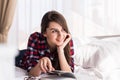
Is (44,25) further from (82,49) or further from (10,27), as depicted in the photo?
(82,49)

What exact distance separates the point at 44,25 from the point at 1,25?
13.6 inches

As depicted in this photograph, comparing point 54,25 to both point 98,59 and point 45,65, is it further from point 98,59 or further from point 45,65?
point 98,59

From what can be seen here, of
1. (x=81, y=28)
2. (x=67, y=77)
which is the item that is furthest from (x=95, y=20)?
(x=67, y=77)

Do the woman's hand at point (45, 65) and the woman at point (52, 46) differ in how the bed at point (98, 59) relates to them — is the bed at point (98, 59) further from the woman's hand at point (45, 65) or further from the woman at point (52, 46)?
the woman's hand at point (45, 65)

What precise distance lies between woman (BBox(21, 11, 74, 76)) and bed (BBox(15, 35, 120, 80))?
0.10 meters

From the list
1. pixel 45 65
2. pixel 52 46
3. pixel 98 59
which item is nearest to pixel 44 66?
pixel 45 65

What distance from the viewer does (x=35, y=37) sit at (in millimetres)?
1636

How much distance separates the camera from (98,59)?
6.13ft

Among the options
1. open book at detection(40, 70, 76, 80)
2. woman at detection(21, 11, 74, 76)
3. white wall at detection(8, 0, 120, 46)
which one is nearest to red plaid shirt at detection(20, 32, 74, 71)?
woman at detection(21, 11, 74, 76)

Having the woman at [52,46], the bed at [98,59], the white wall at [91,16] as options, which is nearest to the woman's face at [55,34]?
the woman at [52,46]

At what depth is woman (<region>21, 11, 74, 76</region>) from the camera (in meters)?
1.52

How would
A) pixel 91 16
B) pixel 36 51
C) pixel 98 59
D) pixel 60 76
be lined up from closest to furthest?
pixel 60 76 → pixel 36 51 → pixel 98 59 → pixel 91 16

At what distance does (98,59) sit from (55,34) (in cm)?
50

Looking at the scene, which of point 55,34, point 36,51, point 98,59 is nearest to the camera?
point 55,34
